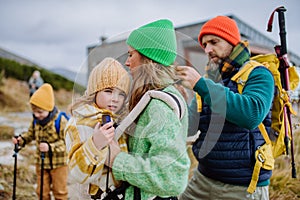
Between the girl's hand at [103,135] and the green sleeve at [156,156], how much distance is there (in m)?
0.09

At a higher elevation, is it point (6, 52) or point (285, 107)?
point (6, 52)

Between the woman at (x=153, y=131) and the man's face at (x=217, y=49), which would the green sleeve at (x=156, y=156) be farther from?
the man's face at (x=217, y=49)

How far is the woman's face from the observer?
1.48 meters

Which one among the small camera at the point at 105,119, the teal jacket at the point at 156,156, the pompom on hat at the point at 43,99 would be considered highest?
the pompom on hat at the point at 43,99

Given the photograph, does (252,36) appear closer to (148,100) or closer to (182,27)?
(182,27)

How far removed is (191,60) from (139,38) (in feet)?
1.38

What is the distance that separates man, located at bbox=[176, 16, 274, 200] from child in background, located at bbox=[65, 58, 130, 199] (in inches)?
14.5

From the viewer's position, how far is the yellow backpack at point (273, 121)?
2.00 m

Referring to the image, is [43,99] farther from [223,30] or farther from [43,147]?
[223,30]

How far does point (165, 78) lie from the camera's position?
148cm

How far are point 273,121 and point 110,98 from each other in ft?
4.25

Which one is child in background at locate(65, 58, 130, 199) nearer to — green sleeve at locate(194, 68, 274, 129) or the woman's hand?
the woman's hand

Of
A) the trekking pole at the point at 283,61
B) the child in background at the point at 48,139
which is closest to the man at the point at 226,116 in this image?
the trekking pole at the point at 283,61

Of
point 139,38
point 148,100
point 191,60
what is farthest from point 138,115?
point 191,60
